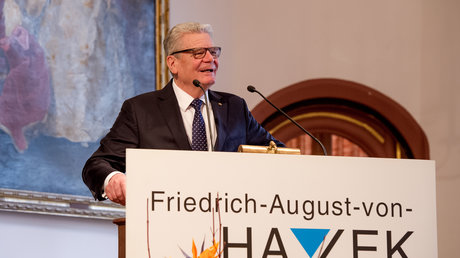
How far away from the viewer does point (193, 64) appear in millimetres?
3422

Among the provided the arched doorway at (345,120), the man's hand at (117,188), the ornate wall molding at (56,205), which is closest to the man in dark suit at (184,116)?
the man's hand at (117,188)

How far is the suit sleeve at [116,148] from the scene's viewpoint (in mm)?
2951

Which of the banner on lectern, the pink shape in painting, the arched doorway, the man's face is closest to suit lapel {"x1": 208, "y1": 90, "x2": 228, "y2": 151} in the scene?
the man's face

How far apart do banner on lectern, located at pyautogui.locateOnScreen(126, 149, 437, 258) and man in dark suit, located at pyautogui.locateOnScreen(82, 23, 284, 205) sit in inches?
31.7

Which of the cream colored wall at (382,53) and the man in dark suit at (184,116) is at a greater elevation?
the cream colored wall at (382,53)

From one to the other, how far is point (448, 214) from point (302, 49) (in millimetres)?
1928

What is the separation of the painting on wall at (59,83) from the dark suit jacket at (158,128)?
4.68 feet

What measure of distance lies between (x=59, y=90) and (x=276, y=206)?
280cm

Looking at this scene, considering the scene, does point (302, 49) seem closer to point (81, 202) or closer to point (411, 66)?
point (411, 66)

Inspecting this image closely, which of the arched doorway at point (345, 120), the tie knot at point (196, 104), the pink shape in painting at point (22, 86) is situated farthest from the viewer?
the arched doorway at point (345, 120)

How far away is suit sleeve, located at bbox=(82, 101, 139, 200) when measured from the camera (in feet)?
9.68

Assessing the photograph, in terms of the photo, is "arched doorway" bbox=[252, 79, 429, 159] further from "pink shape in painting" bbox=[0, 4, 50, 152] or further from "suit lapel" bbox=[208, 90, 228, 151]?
"suit lapel" bbox=[208, 90, 228, 151]

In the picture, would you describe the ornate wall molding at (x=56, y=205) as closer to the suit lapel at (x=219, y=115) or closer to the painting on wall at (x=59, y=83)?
the painting on wall at (x=59, y=83)

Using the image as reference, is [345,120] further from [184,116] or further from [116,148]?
[116,148]
